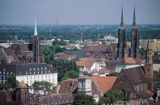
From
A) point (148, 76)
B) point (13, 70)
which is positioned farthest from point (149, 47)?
point (13, 70)

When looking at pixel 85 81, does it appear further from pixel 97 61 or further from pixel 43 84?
pixel 97 61

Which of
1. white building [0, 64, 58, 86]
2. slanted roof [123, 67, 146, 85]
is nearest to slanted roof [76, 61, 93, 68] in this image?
white building [0, 64, 58, 86]

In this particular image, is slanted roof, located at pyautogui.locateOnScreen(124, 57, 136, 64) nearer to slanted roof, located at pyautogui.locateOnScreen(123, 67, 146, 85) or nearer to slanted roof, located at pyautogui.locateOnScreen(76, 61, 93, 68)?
slanted roof, located at pyautogui.locateOnScreen(76, 61, 93, 68)

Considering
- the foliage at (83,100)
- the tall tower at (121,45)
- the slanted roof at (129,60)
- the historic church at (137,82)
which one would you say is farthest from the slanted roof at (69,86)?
the tall tower at (121,45)

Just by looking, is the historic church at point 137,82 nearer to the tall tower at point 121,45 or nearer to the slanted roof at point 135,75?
the slanted roof at point 135,75

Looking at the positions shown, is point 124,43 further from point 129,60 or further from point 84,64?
point 84,64
